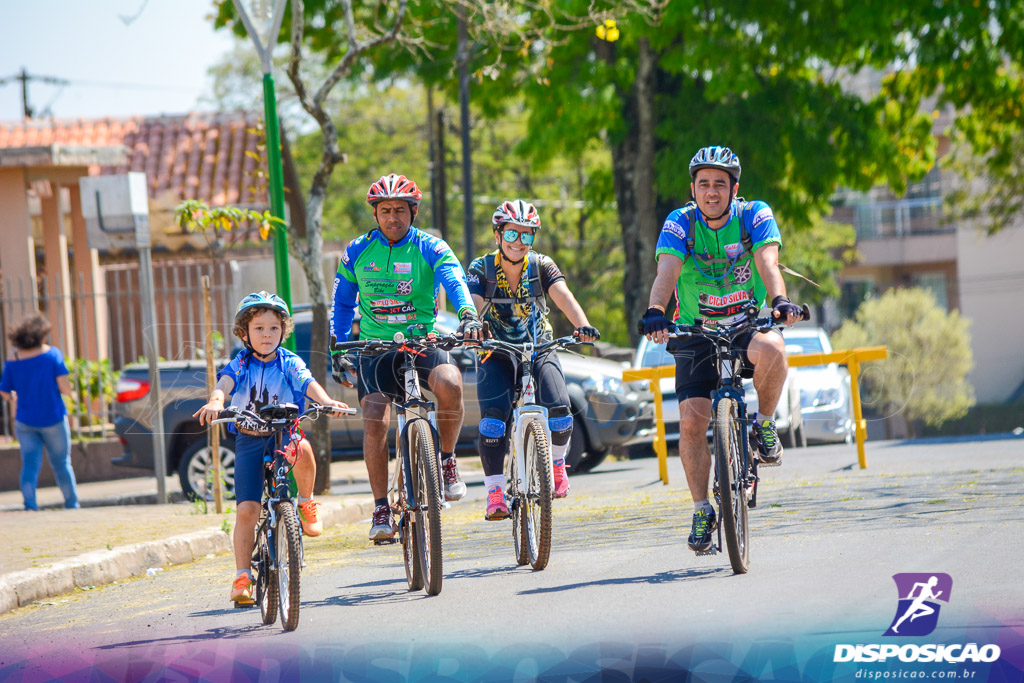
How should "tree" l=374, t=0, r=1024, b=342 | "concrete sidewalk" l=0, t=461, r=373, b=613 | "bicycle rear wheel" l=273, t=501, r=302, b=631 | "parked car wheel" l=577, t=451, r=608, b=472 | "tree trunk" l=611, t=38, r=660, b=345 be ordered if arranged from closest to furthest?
Result: "bicycle rear wheel" l=273, t=501, r=302, b=631, "concrete sidewalk" l=0, t=461, r=373, b=613, "parked car wheel" l=577, t=451, r=608, b=472, "tree" l=374, t=0, r=1024, b=342, "tree trunk" l=611, t=38, r=660, b=345

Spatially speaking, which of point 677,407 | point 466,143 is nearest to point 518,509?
point 677,407

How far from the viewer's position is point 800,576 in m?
5.87

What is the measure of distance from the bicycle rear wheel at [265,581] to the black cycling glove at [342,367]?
1052 millimetres

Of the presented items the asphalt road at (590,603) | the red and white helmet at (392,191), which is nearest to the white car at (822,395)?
the asphalt road at (590,603)

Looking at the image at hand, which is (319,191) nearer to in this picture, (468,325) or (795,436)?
(468,325)

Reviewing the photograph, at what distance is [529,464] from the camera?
6.54 metres

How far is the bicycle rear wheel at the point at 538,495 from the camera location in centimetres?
632

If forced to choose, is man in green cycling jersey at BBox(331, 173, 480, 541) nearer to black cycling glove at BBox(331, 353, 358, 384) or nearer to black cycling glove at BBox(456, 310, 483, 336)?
black cycling glove at BBox(331, 353, 358, 384)

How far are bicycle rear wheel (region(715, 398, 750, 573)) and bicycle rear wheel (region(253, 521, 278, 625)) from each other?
6.76 feet

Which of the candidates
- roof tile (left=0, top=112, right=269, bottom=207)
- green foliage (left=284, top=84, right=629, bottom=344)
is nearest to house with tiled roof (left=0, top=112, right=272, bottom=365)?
roof tile (left=0, top=112, right=269, bottom=207)

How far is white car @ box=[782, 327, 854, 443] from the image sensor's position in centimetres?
1450

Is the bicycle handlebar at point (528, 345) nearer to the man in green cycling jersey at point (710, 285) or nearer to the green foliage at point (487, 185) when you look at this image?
the man in green cycling jersey at point (710, 285)

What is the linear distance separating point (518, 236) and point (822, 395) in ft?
27.9

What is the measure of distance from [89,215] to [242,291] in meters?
4.06
